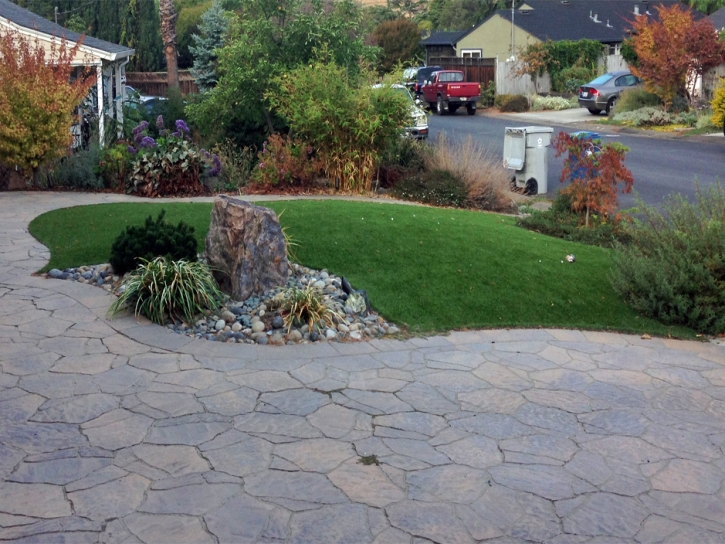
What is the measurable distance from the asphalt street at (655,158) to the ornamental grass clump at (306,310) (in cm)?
751

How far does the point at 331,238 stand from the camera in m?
9.16

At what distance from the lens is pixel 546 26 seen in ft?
153

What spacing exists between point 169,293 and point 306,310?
3.98 feet

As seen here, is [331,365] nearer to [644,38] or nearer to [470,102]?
[644,38]

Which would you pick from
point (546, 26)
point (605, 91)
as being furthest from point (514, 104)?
point (546, 26)

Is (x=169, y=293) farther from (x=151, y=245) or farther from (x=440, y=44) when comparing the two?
(x=440, y=44)

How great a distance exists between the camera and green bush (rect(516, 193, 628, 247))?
10.4 metres

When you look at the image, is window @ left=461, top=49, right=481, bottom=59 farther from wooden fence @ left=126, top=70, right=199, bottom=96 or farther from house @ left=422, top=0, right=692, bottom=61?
wooden fence @ left=126, top=70, right=199, bottom=96

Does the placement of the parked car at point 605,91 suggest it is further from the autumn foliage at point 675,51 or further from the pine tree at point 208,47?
the pine tree at point 208,47

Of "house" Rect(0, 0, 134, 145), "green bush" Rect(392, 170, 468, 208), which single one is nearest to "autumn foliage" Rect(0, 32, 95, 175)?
"house" Rect(0, 0, 134, 145)

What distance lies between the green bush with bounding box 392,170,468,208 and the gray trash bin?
239 cm

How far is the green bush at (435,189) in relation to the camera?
43.0ft

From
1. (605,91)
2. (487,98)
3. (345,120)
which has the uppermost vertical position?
(487,98)

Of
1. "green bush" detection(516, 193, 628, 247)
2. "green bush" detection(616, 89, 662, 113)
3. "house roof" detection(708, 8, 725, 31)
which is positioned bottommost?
"green bush" detection(516, 193, 628, 247)
